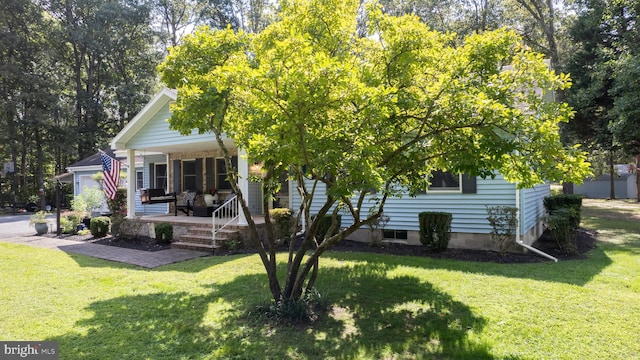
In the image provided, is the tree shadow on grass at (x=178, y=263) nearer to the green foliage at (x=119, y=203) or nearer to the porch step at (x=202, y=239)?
the porch step at (x=202, y=239)

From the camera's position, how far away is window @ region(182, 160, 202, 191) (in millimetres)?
14109

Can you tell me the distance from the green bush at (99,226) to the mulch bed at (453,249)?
8.9 inches

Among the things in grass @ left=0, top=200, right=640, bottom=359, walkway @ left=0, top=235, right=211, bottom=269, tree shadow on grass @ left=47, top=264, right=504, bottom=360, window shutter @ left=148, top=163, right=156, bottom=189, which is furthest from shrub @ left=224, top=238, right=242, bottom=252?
window shutter @ left=148, top=163, right=156, bottom=189

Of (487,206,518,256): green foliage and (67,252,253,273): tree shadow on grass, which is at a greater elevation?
(487,206,518,256): green foliage

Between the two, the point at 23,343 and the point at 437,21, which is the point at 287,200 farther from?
the point at 437,21

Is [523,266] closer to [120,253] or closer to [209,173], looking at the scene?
[120,253]

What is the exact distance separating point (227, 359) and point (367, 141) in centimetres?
251

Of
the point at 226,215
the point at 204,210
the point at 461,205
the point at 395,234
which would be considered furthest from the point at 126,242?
the point at 461,205

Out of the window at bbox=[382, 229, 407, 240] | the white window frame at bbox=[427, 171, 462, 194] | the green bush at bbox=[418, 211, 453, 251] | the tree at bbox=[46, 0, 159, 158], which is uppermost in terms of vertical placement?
the tree at bbox=[46, 0, 159, 158]

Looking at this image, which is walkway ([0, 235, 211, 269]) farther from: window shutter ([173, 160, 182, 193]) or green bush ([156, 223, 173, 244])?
window shutter ([173, 160, 182, 193])

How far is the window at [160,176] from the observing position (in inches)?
594

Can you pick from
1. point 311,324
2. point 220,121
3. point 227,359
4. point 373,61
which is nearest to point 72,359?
point 227,359

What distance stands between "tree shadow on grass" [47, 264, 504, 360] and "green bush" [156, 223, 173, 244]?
5.09 metres

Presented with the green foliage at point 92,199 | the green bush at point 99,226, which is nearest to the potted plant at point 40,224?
Result: the green foliage at point 92,199
